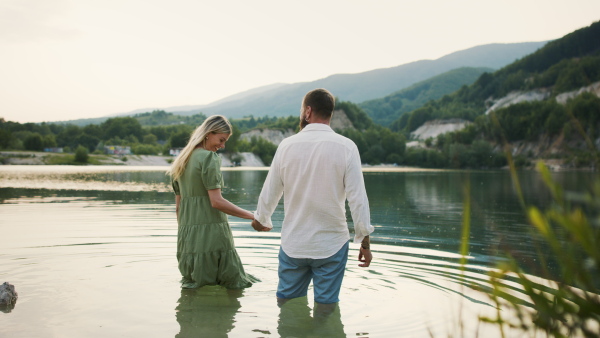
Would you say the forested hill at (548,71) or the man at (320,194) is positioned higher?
the forested hill at (548,71)

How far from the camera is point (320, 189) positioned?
16.8 ft

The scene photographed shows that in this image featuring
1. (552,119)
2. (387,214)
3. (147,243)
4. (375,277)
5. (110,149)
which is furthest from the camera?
(110,149)

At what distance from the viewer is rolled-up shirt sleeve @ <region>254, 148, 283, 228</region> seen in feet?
17.7

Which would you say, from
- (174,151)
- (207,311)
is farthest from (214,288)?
(174,151)

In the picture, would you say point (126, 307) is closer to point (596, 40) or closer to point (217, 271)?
point (217, 271)

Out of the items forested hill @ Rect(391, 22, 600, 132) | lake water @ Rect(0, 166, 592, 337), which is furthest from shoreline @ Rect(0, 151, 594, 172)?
lake water @ Rect(0, 166, 592, 337)

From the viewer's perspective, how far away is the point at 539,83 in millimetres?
164625

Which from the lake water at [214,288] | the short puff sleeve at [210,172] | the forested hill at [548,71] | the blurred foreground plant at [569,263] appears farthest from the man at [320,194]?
the forested hill at [548,71]

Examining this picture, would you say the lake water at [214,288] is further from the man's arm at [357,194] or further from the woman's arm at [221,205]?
the woman's arm at [221,205]

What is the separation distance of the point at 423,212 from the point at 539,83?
16391 cm

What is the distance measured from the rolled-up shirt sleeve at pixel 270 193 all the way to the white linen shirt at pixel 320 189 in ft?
0.27

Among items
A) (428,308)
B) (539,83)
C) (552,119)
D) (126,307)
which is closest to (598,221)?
(428,308)

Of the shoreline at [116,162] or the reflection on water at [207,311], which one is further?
the shoreline at [116,162]

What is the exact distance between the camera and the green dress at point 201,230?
6352 millimetres
